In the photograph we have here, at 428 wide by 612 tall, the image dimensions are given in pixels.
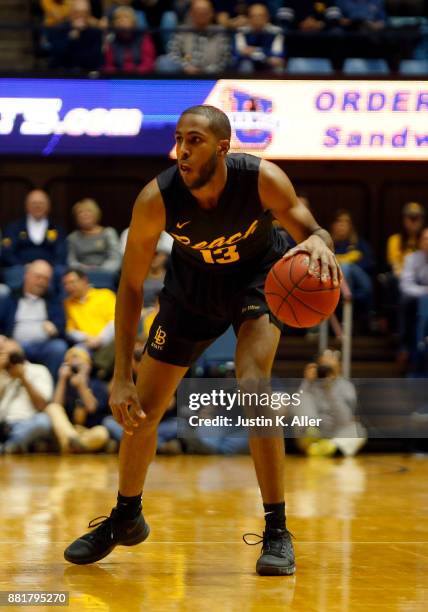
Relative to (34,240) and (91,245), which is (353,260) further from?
(34,240)

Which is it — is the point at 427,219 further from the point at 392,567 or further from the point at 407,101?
the point at 392,567

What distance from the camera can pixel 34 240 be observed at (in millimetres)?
10023

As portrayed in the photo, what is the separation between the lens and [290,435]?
9.09 meters

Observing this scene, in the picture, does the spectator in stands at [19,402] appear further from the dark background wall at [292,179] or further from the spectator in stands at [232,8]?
the spectator in stands at [232,8]

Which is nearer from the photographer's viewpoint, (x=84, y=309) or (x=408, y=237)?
(x=84, y=309)

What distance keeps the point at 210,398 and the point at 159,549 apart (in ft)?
10.0

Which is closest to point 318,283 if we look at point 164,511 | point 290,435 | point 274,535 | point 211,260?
point 211,260

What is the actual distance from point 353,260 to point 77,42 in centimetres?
343

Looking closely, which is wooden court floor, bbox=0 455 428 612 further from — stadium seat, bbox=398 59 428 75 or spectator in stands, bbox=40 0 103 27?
spectator in stands, bbox=40 0 103 27

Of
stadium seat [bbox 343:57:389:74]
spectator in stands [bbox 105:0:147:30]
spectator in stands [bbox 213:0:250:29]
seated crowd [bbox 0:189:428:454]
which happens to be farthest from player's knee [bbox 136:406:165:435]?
spectator in stands [bbox 213:0:250:29]

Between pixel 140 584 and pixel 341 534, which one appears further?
pixel 341 534

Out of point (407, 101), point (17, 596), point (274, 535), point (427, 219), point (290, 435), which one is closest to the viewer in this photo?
point (17, 596)

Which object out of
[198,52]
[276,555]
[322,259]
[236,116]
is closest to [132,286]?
[322,259]

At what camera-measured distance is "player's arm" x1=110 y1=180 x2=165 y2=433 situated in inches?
177
